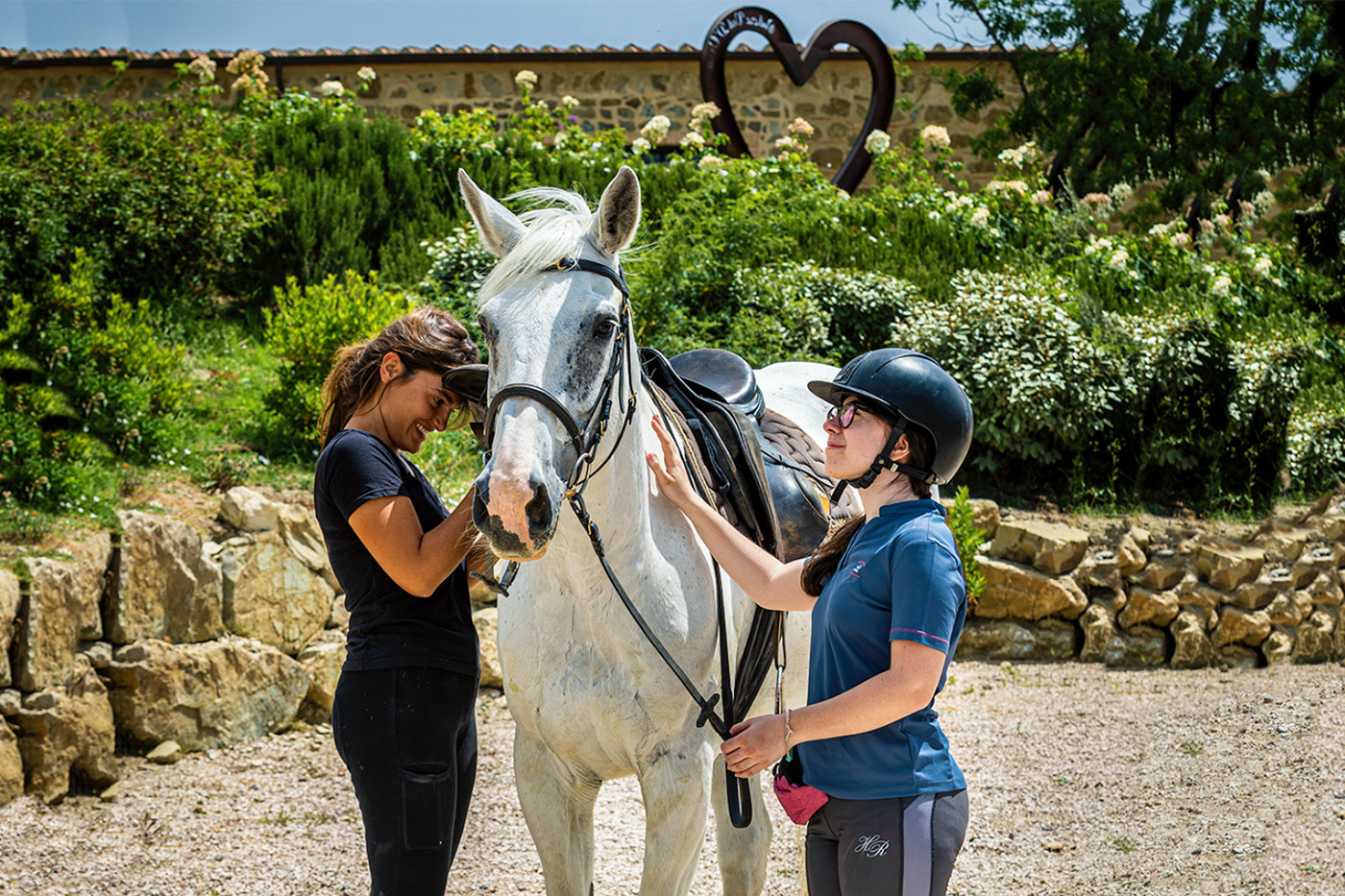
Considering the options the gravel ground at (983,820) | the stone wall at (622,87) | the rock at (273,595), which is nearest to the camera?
the gravel ground at (983,820)

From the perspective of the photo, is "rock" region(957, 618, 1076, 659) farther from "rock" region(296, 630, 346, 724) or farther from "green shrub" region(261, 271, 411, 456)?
"green shrub" region(261, 271, 411, 456)

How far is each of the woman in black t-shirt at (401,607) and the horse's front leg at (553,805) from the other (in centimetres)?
15

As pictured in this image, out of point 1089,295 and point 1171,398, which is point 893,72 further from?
point 1171,398

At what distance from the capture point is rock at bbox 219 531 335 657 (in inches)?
197

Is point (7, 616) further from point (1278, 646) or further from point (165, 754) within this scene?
point (1278, 646)

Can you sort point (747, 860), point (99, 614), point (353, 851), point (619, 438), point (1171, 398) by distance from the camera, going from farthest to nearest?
1. point (1171, 398)
2. point (99, 614)
3. point (353, 851)
4. point (747, 860)
5. point (619, 438)

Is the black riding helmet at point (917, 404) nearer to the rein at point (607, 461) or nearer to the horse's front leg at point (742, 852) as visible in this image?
the rein at point (607, 461)

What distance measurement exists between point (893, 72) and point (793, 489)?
34.5 feet

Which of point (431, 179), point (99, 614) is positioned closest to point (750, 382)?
point (99, 614)

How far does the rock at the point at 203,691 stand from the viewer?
15.1 feet

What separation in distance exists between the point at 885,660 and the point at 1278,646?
6.91m

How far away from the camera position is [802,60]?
12.3 meters

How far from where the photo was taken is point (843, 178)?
1134 centimetres

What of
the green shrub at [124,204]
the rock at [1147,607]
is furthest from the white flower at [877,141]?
the green shrub at [124,204]
